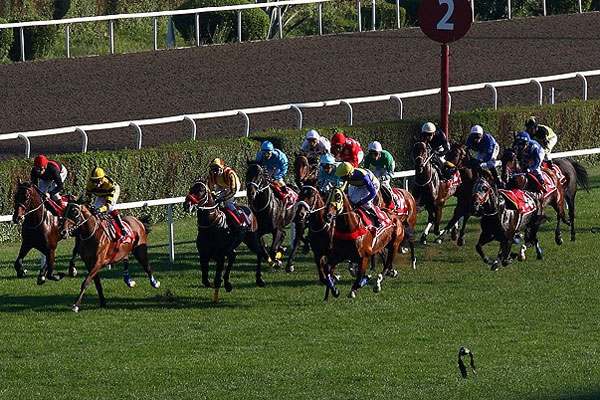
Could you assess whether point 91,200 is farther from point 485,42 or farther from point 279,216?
point 485,42

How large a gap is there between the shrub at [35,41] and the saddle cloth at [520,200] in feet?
34.7

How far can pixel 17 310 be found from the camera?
45.9 ft

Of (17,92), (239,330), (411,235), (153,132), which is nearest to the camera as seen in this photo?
(239,330)

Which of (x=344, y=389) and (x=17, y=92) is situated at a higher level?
(x=17, y=92)

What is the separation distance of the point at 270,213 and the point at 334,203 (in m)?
1.97

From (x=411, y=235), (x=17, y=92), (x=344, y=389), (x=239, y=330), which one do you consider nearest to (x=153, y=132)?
(x=17, y=92)

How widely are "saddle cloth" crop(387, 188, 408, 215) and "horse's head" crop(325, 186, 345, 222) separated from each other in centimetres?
161

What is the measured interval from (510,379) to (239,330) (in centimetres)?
260

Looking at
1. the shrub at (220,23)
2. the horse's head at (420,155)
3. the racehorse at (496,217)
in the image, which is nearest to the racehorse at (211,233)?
the racehorse at (496,217)

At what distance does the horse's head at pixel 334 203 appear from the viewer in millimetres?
13961

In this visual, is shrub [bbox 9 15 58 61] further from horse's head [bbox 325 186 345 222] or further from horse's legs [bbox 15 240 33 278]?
horse's head [bbox 325 186 345 222]

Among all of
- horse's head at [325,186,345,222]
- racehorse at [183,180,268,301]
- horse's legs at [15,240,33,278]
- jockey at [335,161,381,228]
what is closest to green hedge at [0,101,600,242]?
horse's legs at [15,240,33,278]

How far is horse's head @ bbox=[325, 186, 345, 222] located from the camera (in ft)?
45.8

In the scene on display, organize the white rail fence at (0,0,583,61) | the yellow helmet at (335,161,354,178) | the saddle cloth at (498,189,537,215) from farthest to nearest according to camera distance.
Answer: the white rail fence at (0,0,583,61), the saddle cloth at (498,189,537,215), the yellow helmet at (335,161,354,178)
